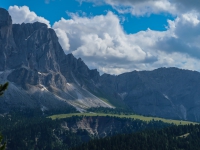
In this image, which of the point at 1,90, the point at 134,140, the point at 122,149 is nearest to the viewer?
the point at 1,90

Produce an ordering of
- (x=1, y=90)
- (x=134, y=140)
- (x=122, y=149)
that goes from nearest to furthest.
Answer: (x=1, y=90), (x=122, y=149), (x=134, y=140)

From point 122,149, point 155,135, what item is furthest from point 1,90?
point 155,135

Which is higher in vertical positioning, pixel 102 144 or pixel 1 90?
pixel 1 90

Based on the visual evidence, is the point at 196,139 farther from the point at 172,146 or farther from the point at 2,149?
the point at 2,149

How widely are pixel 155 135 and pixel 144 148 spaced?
25289 mm

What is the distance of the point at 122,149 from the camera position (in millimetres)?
173875

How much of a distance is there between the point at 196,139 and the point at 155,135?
24.7m

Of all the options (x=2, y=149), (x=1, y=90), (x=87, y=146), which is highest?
(x=1, y=90)

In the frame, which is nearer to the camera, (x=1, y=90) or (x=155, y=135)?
(x=1, y=90)

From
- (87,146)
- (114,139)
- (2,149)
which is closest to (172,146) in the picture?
(114,139)

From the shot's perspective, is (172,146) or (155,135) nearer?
(172,146)

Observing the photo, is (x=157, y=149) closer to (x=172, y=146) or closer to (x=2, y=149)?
(x=172, y=146)

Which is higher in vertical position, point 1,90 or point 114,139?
point 1,90

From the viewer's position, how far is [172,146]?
17838cm
